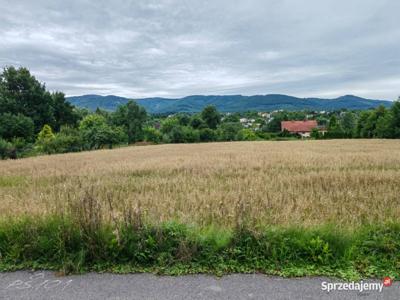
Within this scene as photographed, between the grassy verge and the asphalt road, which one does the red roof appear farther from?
the asphalt road

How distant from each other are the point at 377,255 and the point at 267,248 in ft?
4.69

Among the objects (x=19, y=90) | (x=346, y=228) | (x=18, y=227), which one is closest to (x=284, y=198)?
(x=346, y=228)

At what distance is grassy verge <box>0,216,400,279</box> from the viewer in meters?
2.95

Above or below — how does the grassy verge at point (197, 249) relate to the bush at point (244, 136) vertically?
above

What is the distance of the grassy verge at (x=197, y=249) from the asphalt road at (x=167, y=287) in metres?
0.14

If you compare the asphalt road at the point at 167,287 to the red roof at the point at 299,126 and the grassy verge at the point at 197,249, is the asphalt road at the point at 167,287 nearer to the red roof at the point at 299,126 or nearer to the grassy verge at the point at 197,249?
the grassy verge at the point at 197,249

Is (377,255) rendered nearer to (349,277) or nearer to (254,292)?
(349,277)

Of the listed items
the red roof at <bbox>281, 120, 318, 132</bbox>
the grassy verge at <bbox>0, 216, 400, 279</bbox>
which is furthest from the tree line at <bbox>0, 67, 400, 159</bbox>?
the grassy verge at <bbox>0, 216, 400, 279</bbox>

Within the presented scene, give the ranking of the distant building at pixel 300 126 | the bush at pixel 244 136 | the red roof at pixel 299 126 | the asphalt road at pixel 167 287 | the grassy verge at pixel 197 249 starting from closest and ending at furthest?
1. the asphalt road at pixel 167 287
2. the grassy verge at pixel 197 249
3. the bush at pixel 244 136
4. the distant building at pixel 300 126
5. the red roof at pixel 299 126

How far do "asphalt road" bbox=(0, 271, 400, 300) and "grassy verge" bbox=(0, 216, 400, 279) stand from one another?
0.14 meters

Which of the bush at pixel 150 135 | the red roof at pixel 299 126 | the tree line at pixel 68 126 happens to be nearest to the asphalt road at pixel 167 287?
the tree line at pixel 68 126

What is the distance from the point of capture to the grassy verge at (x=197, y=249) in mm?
2953

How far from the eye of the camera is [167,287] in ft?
8.62

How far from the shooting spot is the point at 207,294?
2.50 m
